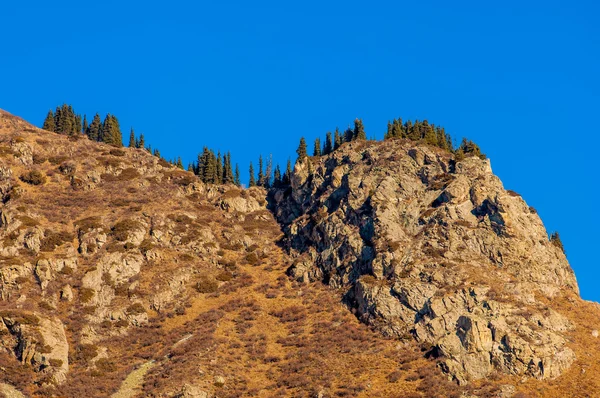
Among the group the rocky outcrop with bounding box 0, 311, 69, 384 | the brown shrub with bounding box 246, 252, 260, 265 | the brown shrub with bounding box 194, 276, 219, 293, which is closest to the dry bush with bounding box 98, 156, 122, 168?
the brown shrub with bounding box 246, 252, 260, 265

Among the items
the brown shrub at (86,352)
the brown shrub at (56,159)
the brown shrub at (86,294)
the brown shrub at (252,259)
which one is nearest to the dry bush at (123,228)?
the brown shrub at (86,294)

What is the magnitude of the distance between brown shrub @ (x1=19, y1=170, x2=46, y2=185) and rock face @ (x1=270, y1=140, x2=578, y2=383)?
5102 centimetres

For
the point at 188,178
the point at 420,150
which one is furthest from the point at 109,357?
the point at 420,150

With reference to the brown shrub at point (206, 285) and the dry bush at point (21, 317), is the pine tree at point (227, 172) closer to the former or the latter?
the brown shrub at point (206, 285)

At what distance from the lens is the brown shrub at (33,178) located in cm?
13794

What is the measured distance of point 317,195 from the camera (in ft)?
465

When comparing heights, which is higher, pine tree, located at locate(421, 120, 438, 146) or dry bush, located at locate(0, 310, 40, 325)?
pine tree, located at locate(421, 120, 438, 146)

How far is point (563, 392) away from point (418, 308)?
23.3m

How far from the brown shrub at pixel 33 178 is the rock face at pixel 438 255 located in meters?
51.0

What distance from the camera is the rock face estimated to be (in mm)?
92062

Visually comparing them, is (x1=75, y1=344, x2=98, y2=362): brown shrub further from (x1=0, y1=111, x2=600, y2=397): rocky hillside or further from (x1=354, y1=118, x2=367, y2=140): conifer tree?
(x1=354, y1=118, x2=367, y2=140): conifer tree

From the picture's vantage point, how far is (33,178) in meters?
138

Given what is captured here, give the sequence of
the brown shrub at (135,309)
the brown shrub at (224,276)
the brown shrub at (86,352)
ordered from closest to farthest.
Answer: the brown shrub at (86,352) → the brown shrub at (135,309) → the brown shrub at (224,276)

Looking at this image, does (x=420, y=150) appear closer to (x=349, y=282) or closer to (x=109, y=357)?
(x=349, y=282)
